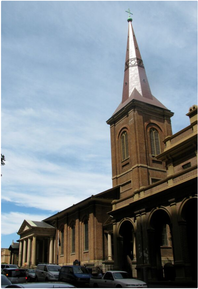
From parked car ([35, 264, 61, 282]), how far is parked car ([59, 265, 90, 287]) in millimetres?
2326

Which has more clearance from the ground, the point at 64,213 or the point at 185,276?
the point at 64,213

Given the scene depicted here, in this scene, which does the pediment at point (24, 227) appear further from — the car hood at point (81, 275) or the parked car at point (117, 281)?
the parked car at point (117, 281)

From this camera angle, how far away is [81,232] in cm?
4244

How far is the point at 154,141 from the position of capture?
40.5 m

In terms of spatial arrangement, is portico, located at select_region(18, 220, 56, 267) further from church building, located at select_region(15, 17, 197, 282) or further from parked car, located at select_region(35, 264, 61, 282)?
parked car, located at select_region(35, 264, 61, 282)

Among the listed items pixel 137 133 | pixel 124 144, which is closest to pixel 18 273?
pixel 137 133

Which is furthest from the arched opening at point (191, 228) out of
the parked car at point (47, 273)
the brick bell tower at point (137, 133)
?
the brick bell tower at point (137, 133)

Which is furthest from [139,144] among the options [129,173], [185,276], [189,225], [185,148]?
[185,276]

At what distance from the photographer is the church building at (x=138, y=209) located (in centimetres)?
2080

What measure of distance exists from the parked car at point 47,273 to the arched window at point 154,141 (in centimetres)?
2023

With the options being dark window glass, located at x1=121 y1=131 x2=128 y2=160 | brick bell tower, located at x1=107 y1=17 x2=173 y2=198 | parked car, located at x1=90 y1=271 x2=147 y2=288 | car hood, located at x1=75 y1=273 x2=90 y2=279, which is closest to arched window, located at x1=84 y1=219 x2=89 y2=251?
brick bell tower, located at x1=107 y1=17 x2=173 y2=198

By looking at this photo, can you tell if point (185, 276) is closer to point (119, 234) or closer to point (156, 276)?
point (156, 276)

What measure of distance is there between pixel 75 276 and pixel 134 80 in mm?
33473

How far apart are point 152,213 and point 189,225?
9.61ft
